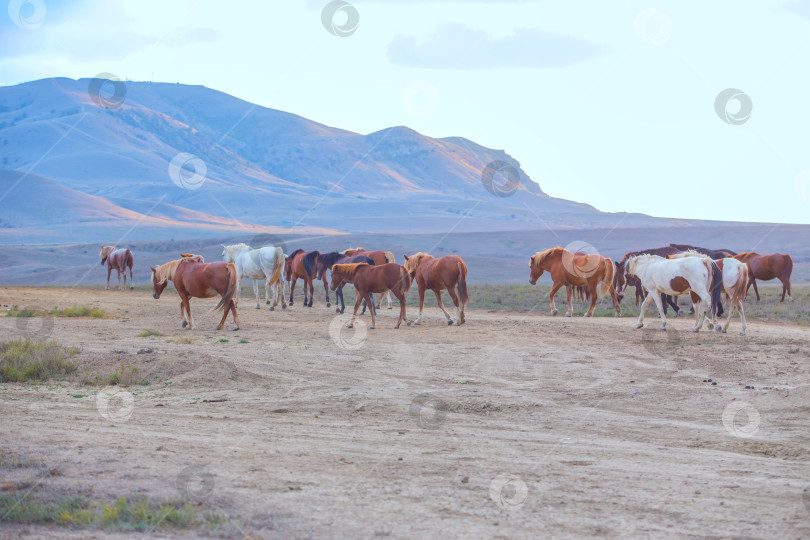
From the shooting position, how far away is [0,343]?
48.8 feet

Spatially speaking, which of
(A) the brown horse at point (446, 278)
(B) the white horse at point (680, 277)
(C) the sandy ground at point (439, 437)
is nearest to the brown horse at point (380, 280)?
(A) the brown horse at point (446, 278)

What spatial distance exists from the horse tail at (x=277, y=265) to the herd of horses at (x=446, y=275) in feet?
0.10

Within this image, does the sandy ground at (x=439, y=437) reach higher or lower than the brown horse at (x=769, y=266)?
lower

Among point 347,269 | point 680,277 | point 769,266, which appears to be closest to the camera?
point 680,277

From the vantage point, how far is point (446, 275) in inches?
834

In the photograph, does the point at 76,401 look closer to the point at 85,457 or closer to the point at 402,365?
the point at 85,457
